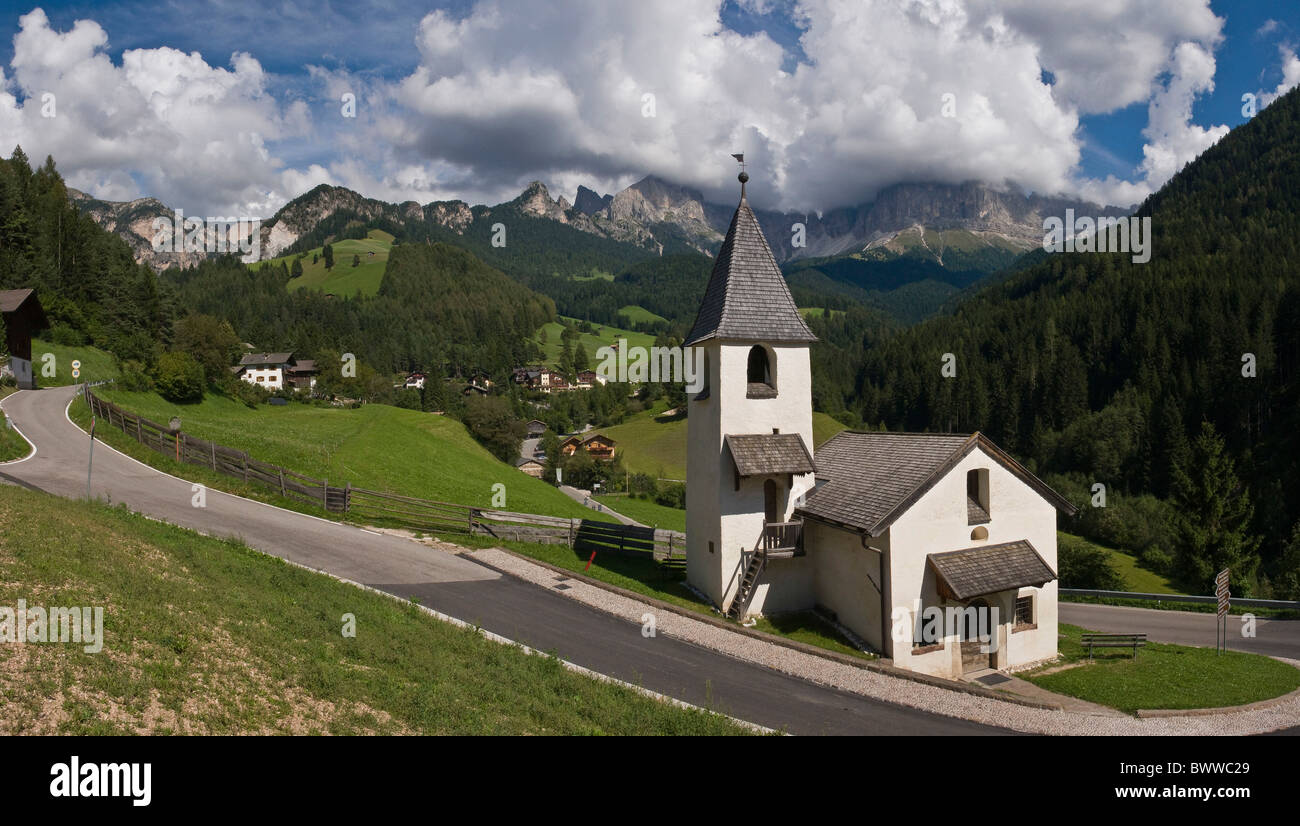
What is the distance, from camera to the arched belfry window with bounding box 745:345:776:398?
22.1 meters

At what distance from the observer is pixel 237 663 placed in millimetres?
10023

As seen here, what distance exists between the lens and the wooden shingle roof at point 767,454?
20.7 meters

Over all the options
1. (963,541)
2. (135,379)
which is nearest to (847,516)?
(963,541)

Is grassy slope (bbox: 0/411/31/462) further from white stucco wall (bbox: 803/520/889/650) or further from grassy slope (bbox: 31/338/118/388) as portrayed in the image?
white stucco wall (bbox: 803/520/889/650)

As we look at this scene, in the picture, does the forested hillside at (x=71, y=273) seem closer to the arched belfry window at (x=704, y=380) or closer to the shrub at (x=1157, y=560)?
the arched belfry window at (x=704, y=380)

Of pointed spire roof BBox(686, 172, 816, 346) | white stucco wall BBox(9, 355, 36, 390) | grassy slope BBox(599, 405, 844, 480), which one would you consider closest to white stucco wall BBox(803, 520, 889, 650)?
pointed spire roof BBox(686, 172, 816, 346)

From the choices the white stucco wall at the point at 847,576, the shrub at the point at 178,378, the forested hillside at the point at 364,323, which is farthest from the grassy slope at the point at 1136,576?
the forested hillside at the point at 364,323

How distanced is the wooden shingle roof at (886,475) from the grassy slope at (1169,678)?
509cm

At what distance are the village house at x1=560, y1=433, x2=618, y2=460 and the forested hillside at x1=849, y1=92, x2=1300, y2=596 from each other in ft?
216
